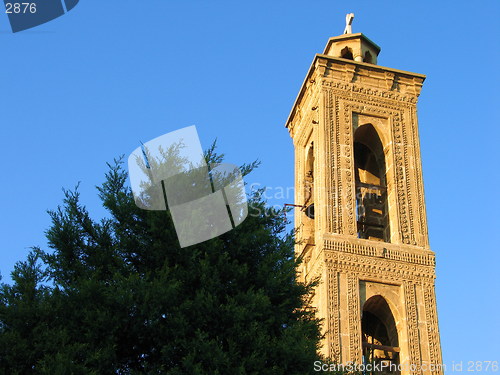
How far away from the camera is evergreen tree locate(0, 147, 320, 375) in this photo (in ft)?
30.2

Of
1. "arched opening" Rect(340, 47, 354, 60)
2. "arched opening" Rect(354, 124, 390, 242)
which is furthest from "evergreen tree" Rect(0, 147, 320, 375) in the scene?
"arched opening" Rect(340, 47, 354, 60)

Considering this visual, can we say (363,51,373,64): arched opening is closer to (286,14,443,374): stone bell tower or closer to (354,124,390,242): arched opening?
(286,14,443,374): stone bell tower

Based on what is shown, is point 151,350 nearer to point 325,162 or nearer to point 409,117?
point 325,162

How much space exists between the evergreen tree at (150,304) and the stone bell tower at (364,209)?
268 inches

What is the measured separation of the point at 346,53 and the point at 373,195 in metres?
5.00

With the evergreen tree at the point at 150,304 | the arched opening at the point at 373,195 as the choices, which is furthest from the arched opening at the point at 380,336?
the evergreen tree at the point at 150,304

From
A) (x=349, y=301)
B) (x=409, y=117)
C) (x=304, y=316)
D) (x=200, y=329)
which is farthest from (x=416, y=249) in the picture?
(x=200, y=329)

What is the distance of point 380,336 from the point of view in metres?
20.3

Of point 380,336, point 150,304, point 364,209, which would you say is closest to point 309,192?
point 364,209

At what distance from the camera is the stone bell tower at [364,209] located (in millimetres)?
18719

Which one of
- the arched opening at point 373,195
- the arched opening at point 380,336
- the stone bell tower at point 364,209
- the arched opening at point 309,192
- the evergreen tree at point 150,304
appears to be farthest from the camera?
the arched opening at point 309,192

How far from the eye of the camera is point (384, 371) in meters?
19.3

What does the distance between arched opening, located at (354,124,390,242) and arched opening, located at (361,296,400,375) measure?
6.79 ft

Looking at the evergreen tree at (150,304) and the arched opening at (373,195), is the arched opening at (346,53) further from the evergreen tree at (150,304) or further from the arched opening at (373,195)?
the evergreen tree at (150,304)
